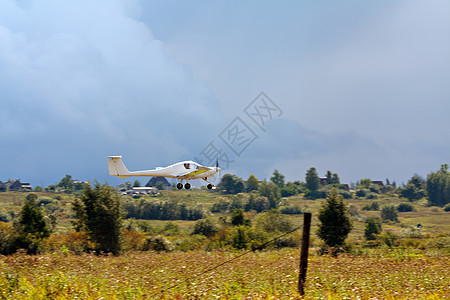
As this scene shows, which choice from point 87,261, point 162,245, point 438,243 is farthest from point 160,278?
point 438,243

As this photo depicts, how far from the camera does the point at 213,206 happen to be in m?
144

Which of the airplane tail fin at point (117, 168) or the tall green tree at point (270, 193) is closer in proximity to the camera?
the airplane tail fin at point (117, 168)

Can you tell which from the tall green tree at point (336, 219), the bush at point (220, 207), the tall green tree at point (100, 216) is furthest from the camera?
the bush at point (220, 207)

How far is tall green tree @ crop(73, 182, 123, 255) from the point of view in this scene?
166 ft

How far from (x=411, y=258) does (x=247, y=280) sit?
13.8m

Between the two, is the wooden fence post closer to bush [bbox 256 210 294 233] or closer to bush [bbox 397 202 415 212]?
bush [bbox 256 210 294 233]

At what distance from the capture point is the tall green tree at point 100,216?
50594 mm

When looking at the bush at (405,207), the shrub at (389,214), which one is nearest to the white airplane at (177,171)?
the shrub at (389,214)

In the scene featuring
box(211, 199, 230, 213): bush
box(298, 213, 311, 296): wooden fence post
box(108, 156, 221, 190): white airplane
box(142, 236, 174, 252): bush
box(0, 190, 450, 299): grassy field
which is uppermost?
box(108, 156, 221, 190): white airplane

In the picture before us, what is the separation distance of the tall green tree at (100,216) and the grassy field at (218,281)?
30.8 metres

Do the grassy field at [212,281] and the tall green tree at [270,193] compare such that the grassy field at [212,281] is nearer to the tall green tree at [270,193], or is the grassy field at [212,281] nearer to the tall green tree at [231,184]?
the tall green tree at [270,193]

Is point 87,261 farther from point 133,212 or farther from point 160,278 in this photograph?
point 133,212

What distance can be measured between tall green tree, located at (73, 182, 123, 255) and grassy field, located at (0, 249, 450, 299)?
30780mm

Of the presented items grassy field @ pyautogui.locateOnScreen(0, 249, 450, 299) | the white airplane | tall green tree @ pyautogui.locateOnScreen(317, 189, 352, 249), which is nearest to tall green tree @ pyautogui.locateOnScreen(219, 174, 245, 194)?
tall green tree @ pyautogui.locateOnScreen(317, 189, 352, 249)
